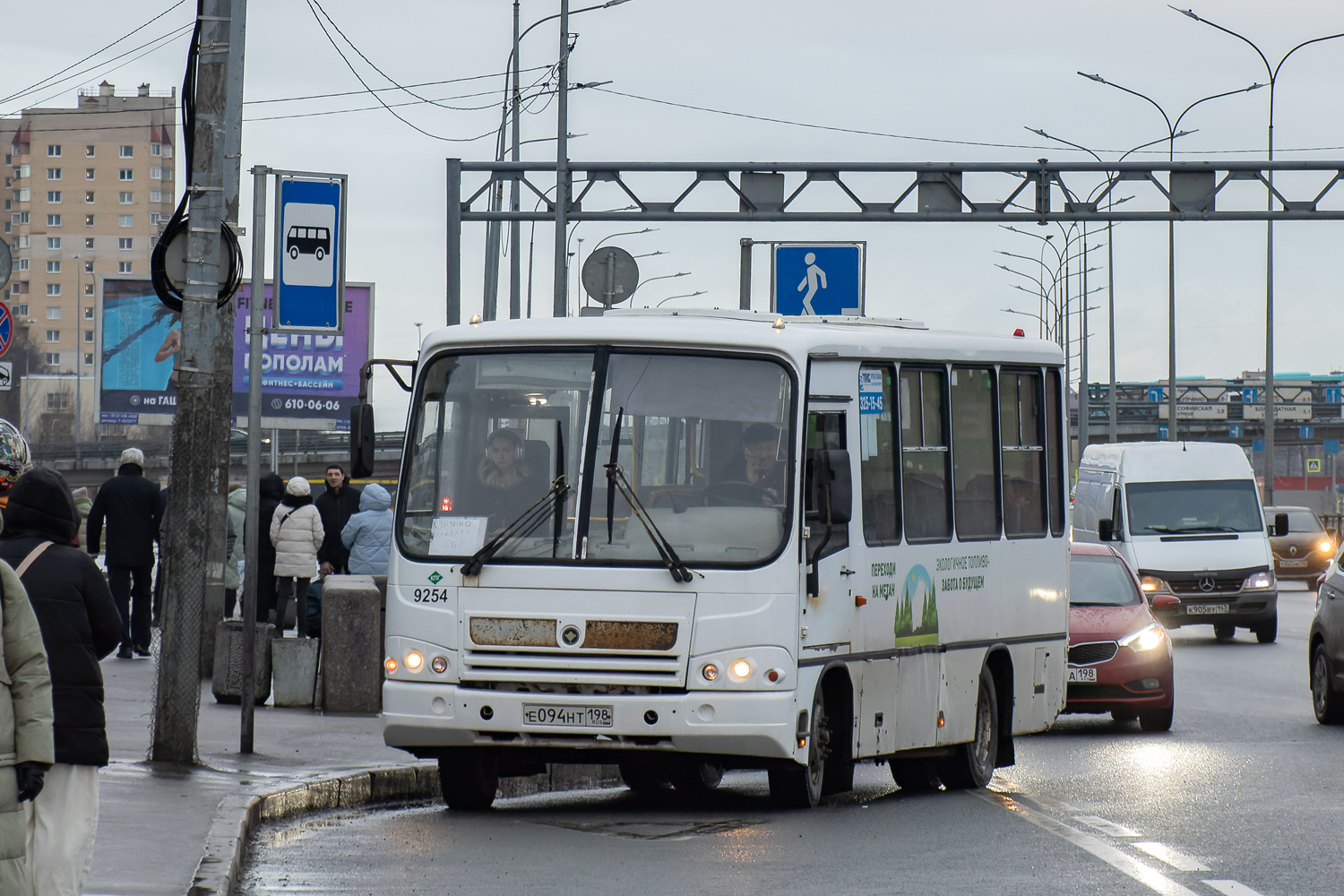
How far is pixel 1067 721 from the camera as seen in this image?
59.3 ft

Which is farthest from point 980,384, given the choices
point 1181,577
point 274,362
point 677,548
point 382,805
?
point 274,362

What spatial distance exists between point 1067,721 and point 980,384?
6034mm

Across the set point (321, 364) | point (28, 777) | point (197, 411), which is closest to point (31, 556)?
point (28, 777)

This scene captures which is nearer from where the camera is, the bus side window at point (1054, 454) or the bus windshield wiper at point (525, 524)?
the bus windshield wiper at point (525, 524)

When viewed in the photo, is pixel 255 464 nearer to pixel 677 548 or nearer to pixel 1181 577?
pixel 677 548

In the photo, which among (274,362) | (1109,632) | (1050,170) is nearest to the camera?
(1109,632)

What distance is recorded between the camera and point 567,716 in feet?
33.8

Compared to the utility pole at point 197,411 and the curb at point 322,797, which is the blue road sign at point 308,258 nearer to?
the utility pole at point 197,411

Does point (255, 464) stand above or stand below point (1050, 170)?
below

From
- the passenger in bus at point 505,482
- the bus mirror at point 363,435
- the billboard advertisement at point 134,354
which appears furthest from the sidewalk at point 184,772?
the billboard advertisement at point 134,354

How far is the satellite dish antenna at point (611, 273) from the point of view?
2547 centimetres

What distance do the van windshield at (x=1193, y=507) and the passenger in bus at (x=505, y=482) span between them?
18.9 m

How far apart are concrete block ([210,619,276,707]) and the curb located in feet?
9.42

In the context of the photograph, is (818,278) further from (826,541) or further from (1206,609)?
(826,541)
